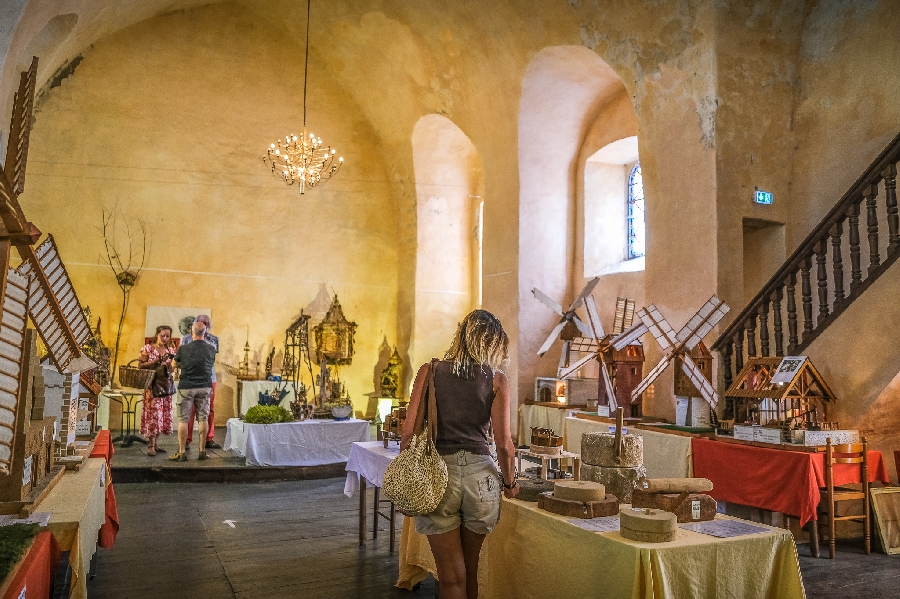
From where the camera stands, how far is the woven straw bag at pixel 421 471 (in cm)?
308

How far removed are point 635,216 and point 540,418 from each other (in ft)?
11.1

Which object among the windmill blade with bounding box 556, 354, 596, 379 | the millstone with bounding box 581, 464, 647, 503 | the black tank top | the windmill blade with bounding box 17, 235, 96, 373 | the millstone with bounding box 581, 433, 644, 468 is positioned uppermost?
the windmill blade with bounding box 17, 235, 96, 373

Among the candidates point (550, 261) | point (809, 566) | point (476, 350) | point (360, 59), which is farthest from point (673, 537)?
point (360, 59)

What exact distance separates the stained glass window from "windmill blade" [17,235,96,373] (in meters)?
7.65

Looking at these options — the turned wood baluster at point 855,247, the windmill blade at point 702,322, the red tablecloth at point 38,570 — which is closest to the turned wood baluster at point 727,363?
the windmill blade at point 702,322

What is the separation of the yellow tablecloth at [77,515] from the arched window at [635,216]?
8024 millimetres

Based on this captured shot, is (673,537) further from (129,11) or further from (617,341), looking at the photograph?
(129,11)

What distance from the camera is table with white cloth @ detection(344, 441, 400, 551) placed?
16.5 feet

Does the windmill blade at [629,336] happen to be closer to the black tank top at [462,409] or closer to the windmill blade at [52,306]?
the black tank top at [462,409]

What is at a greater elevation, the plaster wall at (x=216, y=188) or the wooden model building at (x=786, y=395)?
the plaster wall at (x=216, y=188)

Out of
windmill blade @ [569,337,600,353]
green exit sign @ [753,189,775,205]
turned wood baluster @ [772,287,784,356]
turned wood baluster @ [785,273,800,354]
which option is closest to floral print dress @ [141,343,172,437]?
windmill blade @ [569,337,600,353]

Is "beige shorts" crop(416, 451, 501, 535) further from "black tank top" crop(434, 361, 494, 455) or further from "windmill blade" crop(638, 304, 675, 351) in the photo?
"windmill blade" crop(638, 304, 675, 351)

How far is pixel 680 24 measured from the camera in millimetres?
7734

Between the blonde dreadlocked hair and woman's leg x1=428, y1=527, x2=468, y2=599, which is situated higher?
the blonde dreadlocked hair
